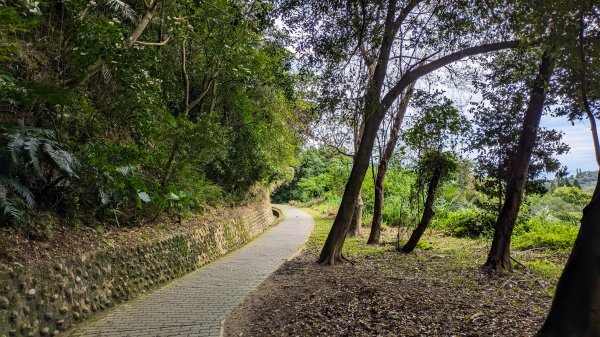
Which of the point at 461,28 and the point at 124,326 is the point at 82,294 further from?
the point at 461,28

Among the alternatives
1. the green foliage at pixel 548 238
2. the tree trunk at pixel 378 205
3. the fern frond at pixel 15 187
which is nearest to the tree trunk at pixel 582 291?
the fern frond at pixel 15 187

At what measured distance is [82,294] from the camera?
18.8 ft

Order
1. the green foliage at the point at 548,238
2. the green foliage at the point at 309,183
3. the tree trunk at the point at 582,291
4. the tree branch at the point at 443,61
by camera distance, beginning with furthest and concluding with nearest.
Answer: the green foliage at the point at 309,183, the green foliage at the point at 548,238, the tree branch at the point at 443,61, the tree trunk at the point at 582,291

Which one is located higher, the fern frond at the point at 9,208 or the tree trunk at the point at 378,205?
the tree trunk at the point at 378,205

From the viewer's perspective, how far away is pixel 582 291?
304 cm

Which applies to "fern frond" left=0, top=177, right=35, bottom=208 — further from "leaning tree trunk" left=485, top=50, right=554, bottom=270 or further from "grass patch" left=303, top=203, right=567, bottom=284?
"leaning tree trunk" left=485, top=50, right=554, bottom=270

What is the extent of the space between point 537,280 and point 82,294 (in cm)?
797

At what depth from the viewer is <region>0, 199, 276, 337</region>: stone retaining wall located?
15.2 feet

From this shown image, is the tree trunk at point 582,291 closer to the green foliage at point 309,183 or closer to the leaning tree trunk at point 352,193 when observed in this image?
the leaning tree trunk at point 352,193

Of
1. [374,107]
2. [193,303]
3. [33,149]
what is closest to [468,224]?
[374,107]

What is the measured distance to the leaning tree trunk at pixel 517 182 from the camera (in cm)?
774

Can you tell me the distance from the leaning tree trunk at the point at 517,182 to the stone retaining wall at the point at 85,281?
7.01m

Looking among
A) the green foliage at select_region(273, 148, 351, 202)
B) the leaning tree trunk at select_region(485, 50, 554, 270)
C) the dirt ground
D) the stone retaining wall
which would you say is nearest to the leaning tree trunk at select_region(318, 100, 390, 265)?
the dirt ground

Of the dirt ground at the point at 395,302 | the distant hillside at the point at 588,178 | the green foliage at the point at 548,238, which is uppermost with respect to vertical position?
the distant hillside at the point at 588,178
